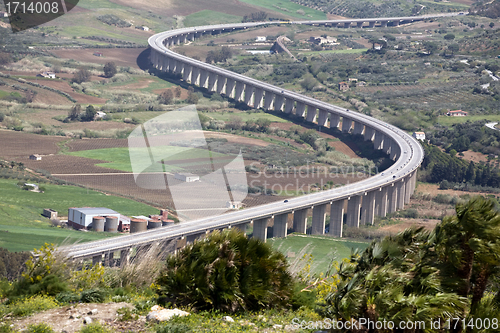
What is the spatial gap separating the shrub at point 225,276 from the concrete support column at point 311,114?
11210 cm

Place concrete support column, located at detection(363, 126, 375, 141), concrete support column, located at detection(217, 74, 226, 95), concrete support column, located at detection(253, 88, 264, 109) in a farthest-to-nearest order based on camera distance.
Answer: concrete support column, located at detection(217, 74, 226, 95) < concrete support column, located at detection(253, 88, 264, 109) < concrete support column, located at detection(363, 126, 375, 141)

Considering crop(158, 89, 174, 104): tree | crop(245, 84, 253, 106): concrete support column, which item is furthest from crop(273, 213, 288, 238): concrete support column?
crop(245, 84, 253, 106): concrete support column

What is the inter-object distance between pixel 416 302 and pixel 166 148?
86.7 m

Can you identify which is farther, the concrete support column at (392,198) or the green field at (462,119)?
the green field at (462,119)

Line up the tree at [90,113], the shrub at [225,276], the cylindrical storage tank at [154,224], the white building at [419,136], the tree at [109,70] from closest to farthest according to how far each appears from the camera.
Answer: the shrub at [225,276], the cylindrical storage tank at [154,224], the white building at [419,136], the tree at [90,113], the tree at [109,70]

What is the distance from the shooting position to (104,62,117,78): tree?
503 feet

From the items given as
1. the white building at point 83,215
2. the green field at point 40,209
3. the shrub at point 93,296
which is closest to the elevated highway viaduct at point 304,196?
the shrub at point 93,296

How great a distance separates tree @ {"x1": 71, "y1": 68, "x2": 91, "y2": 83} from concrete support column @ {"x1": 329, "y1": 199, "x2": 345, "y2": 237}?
8577cm

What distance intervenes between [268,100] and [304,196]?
67.2m

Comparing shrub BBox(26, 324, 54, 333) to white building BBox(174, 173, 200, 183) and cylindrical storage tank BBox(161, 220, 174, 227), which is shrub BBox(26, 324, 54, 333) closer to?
cylindrical storage tank BBox(161, 220, 174, 227)

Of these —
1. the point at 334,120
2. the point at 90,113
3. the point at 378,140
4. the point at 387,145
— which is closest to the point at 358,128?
the point at 334,120

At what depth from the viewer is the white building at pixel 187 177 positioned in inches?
2983

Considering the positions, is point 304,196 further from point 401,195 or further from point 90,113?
point 90,113

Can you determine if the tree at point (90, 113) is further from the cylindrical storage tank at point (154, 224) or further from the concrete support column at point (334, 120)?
the cylindrical storage tank at point (154, 224)
